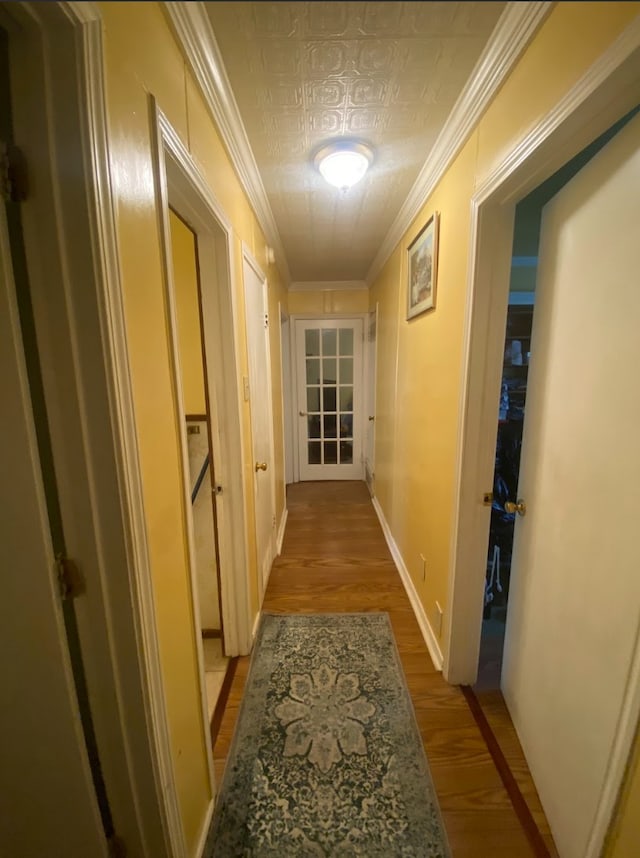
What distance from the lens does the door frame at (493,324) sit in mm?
690

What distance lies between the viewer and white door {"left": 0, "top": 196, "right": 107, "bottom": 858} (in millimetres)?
589

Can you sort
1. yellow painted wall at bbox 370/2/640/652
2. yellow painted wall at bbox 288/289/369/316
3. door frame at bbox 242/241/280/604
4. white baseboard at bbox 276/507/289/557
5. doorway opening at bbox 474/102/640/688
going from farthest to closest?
yellow painted wall at bbox 288/289/369/316
white baseboard at bbox 276/507/289/557
doorway opening at bbox 474/102/640/688
door frame at bbox 242/241/280/604
yellow painted wall at bbox 370/2/640/652

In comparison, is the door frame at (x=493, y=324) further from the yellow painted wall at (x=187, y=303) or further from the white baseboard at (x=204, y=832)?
the yellow painted wall at (x=187, y=303)

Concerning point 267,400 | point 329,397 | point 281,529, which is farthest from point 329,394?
point 267,400

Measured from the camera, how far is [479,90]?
1030 millimetres

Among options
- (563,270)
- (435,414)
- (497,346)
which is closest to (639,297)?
(563,270)

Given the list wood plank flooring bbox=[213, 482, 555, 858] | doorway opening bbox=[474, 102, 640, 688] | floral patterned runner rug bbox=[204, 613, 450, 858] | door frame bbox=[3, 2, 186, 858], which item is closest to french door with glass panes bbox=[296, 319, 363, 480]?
wood plank flooring bbox=[213, 482, 555, 858]

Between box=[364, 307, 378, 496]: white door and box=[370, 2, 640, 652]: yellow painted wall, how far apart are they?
69 cm

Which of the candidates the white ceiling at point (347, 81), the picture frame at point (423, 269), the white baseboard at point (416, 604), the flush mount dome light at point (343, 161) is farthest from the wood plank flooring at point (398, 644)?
the flush mount dome light at point (343, 161)

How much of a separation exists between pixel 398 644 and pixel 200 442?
1419mm

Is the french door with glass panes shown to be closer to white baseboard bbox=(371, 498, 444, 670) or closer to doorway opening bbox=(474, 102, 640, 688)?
white baseboard bbox=(371, 498, 444, 670)

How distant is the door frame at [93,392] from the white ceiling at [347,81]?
0.80 feet

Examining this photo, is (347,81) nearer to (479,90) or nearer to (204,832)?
(479,90)

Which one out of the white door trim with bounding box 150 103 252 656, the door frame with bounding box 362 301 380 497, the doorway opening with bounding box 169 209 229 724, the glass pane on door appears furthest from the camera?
the glass pane on door
